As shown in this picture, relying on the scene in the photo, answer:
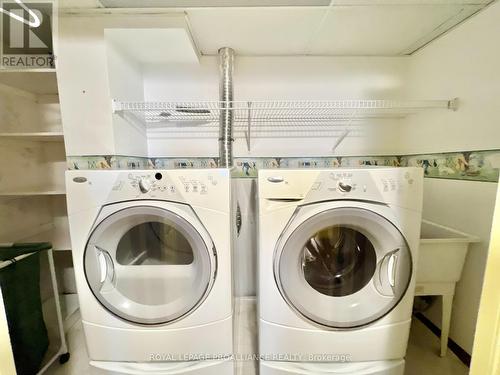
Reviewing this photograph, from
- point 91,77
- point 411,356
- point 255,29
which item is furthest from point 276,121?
point 411,356

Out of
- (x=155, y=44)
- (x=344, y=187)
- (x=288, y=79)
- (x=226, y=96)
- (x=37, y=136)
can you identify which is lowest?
(x=344, y=187)

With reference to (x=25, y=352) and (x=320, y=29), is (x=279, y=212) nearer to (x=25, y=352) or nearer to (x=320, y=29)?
(x=320, y=29)

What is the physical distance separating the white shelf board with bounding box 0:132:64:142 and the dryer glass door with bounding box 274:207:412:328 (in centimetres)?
152

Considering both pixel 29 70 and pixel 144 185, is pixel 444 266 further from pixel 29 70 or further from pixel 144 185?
pixel 29 70

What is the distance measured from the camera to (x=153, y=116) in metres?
1.75

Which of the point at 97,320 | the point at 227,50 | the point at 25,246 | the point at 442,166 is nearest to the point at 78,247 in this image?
the point at 97,320

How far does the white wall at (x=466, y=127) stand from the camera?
121cm

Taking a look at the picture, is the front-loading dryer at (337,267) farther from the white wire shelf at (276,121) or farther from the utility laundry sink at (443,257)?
the white wire shelf at (276,121)

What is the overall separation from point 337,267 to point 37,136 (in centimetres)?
193

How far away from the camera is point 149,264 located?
1.16m

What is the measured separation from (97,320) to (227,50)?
1749 mm

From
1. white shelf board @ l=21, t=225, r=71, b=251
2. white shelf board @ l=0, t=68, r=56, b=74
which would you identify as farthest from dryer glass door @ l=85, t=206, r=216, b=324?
white shelf board @ l=0, t=68, r=56, b=74

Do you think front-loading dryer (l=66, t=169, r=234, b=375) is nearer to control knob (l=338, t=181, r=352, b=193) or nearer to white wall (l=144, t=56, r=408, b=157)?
control knob (l=338, t=181, r=352, b=193)

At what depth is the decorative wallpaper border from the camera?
4.09 feet
